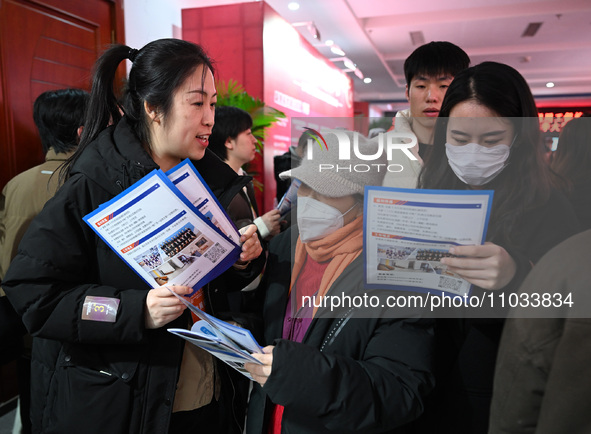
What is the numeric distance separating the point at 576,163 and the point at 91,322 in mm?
1158

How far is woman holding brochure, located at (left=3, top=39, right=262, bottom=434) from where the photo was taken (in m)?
1.02

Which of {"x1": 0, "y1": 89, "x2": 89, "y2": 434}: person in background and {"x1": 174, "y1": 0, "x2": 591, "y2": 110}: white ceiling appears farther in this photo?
{"x1": 174, "y1": 0, "x2": 591, "y2": 110}: white ceiling

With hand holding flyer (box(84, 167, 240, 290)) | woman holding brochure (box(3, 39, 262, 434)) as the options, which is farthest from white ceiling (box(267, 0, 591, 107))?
hand holding flyer (box(84, 167, 240, 290))

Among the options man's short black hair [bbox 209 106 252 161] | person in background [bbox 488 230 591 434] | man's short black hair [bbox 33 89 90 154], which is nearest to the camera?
person in background [bbox 488 230 591 434]

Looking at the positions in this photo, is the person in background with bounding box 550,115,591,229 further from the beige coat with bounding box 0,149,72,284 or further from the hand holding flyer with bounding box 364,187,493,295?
the beige coat with bounding box 0,149,72,284

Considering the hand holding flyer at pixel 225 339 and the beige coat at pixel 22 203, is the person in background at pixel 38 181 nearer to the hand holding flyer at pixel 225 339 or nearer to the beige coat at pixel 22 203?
the beige coat at pixel 22 203

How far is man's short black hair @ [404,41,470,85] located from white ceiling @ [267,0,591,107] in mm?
4846

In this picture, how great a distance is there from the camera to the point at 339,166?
1.01 m

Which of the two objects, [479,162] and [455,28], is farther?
[455,28]

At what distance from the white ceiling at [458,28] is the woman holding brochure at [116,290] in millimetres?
5341

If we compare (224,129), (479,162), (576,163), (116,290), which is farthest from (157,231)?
(224,129)

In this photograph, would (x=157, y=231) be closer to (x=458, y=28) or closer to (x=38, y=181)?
(x=38, y=181)

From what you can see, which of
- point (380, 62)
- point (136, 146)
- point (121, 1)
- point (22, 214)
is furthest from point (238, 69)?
point (380, 62)

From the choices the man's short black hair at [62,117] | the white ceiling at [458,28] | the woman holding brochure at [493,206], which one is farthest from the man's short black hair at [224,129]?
the white ceiling at [458,28]
